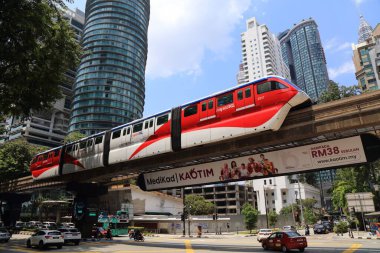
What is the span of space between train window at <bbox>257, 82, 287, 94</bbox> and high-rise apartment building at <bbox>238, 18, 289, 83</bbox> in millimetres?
168308

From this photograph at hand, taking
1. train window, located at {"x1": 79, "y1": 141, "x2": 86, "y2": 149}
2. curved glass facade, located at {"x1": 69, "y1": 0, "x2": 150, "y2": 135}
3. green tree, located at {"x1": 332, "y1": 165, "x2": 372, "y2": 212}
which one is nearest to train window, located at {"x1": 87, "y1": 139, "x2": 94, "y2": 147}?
train window, located at {"x1": 79, "y1": 141, "x2": 86, "y2": 149}

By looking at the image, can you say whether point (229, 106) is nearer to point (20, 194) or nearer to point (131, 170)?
point (131, 170)

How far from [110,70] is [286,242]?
122 m

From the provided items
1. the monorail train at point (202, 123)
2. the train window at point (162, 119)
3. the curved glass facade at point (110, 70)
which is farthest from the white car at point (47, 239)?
the curved glass facade at point (110, 70)

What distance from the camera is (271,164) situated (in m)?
17.9

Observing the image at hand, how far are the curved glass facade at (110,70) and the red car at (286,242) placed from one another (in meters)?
111

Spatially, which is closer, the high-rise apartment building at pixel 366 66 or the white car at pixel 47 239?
the white car at pixel 47 239

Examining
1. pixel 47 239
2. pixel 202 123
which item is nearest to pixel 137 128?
pixel 202 123

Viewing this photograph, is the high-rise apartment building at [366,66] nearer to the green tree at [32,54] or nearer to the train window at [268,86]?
the train window at [268,86]

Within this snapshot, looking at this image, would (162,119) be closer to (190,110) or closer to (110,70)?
(190,110)

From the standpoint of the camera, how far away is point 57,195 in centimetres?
9300

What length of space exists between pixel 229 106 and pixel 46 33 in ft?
42.1

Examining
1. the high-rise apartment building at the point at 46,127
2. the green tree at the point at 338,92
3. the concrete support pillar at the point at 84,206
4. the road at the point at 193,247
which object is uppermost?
the high-rise apartment building at the point at 46,127

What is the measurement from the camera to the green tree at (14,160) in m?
51.4
